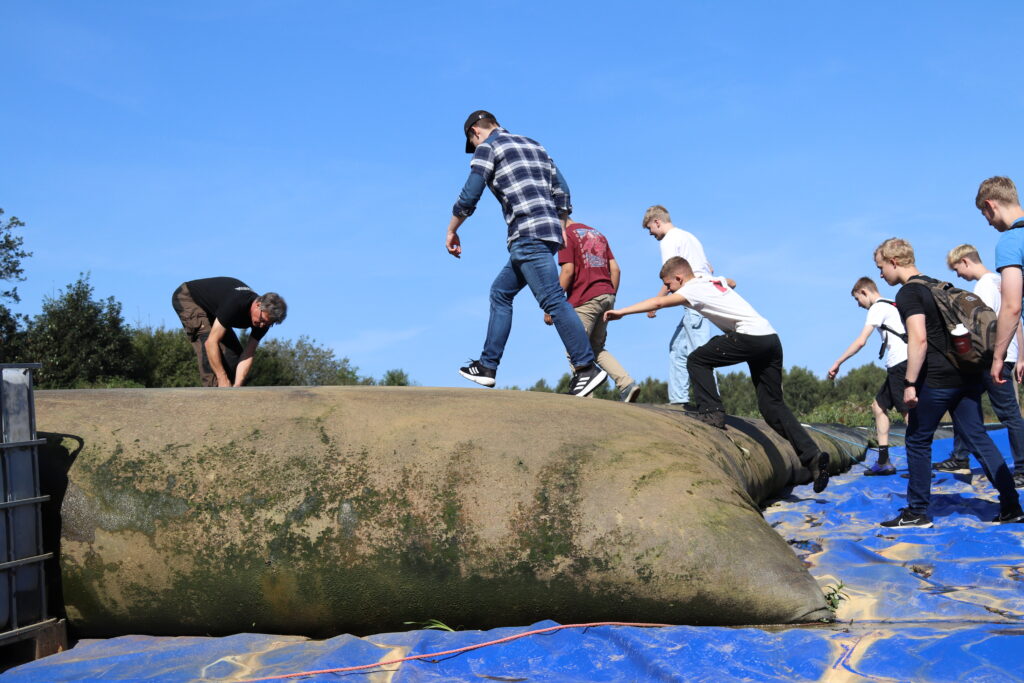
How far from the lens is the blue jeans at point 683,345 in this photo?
27.7 ft

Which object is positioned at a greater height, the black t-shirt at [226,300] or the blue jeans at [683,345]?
the black t-shirt at [226,300]

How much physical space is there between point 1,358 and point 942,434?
22.5 m

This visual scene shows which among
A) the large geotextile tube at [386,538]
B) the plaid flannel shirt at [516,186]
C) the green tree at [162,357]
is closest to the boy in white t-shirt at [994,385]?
the plaid flannel shirt at [516,186]

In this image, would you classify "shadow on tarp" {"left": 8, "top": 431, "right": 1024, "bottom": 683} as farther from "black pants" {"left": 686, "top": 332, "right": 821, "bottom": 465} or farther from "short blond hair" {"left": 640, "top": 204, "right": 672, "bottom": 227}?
"short blond hair" {"left": 640, "top": 204, "right": 672, "bottom": 227}

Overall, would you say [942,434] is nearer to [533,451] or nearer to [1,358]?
[533,451]

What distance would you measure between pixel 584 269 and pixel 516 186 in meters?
1.63

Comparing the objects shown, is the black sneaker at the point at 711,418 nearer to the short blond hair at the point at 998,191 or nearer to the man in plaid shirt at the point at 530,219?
the man in plaid shirt at the point at 530,219

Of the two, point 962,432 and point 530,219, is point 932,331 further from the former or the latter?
point 530,219

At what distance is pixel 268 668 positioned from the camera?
3264 millimetres

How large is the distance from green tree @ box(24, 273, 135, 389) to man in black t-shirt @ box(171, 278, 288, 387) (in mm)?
18909

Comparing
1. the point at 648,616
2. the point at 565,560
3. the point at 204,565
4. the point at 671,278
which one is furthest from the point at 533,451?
the point at 671,278

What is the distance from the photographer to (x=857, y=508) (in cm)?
619

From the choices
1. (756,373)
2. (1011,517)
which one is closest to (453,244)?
(756,373)

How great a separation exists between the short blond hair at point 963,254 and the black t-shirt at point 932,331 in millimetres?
2026
